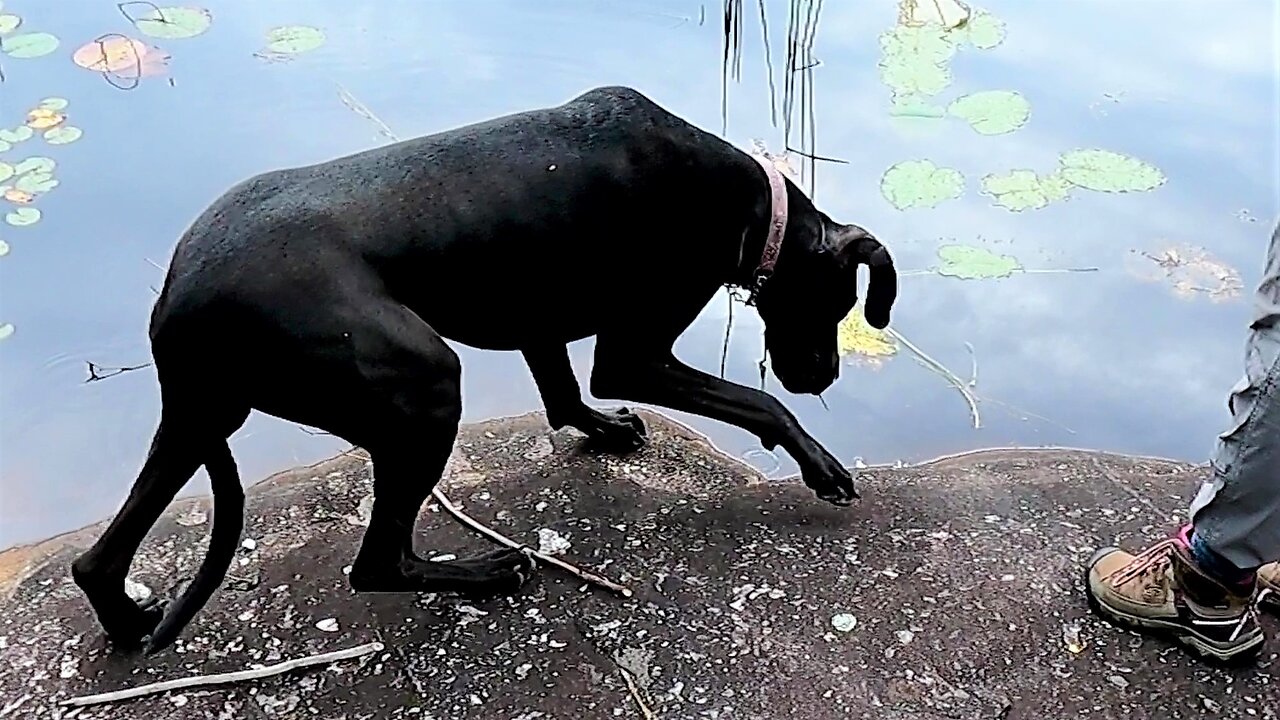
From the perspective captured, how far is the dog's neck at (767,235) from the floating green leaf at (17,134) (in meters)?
2.42

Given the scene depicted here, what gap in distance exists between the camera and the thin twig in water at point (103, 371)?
3.24 meters

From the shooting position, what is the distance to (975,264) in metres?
3.54

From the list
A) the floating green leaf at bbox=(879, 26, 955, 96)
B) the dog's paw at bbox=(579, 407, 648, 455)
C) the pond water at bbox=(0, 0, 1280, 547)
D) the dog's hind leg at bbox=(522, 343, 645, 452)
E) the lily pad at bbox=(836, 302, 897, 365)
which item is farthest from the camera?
the floating green leaf at bbox=(879, 26, 955, 96)

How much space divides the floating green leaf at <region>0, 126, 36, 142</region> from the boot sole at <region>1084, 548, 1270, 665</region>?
10.6ft

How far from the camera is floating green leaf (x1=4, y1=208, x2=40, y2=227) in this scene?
356 centimetres

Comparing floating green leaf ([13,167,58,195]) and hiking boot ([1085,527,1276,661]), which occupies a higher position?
floating green leaf ([13,167,58,195])

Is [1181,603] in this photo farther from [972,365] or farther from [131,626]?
[131,626]

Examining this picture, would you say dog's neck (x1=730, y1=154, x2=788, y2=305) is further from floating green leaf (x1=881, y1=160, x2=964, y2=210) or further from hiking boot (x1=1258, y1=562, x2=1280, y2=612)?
floating green leaf (x1=881, y1=160, x2=964, y2=210)

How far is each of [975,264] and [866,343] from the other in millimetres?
406

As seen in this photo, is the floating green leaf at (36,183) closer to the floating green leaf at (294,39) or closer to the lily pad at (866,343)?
the floating green leaf at (294,39)

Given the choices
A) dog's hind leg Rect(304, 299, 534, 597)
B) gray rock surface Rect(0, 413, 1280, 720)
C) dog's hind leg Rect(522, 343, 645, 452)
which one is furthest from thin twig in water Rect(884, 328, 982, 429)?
dog's hind leg Rect(304, 299, 534, 597)

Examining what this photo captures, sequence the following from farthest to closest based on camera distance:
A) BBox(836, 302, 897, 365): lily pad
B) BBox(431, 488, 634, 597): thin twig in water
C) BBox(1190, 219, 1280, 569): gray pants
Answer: BBox(836, 302, 897, 365): lily pad, BBox(431, 488, 634, 597): thin twig in water, BBox(1190, 219, 1280, 569): gray pants

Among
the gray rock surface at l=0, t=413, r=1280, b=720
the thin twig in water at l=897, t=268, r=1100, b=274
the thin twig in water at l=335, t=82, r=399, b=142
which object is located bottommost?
the thin twig in water at l=897, t=268, r=1100, b=274

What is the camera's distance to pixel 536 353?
2645mm
